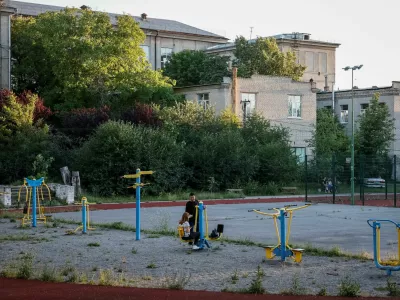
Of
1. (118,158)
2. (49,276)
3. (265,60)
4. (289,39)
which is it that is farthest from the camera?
(289,39)

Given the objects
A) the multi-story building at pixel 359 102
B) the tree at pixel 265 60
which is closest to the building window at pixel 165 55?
the tree at pixel 265 60

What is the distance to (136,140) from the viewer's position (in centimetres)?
4409

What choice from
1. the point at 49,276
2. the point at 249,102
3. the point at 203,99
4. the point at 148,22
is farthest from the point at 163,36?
the point at 49,276

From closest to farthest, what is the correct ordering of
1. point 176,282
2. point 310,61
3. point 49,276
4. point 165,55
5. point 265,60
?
point 176,282
point 49,276
point 265,60
point 165,55
point 310,61

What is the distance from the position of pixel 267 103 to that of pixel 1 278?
51750 millimetres

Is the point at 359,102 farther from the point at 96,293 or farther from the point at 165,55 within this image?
the point at 96,293

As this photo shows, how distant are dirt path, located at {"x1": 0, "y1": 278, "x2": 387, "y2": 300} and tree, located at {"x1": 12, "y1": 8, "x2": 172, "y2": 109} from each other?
4279cm

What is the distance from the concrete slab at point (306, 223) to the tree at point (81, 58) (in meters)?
20.7

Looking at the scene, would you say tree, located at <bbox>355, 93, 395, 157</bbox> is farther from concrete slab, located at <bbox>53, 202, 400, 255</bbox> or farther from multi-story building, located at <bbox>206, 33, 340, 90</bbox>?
concrete slab, located at <bbox>53, 202, 400, 255</bbox>

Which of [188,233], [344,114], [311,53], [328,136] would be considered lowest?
Result: [188,233]

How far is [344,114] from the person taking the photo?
74.4 meters

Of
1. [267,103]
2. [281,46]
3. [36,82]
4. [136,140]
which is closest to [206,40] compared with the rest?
[281,46]

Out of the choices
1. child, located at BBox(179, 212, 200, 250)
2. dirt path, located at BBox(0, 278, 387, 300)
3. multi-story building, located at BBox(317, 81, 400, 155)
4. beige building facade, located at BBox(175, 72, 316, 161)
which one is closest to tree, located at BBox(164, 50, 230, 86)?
multi-story building, located at BBox(317, 81, 400, 155)

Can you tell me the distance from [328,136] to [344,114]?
850 centimetres
